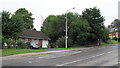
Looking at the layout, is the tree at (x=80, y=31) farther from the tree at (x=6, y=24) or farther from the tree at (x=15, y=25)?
the tree at (x=6, y=24)

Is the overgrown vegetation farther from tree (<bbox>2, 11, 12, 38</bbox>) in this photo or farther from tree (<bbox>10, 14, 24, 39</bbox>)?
tree (<bbox>2, 11, 12, 38</bbox>)

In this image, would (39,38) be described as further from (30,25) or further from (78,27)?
(30,25)

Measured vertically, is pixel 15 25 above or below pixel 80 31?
above

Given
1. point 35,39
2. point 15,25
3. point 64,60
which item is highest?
point 15,25

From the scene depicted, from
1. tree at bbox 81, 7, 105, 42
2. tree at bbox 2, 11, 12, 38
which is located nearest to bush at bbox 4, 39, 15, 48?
tree at bbox 2, 11, 12, 38

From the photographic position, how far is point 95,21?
127 feet

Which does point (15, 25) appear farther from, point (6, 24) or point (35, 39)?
point (35, 39)

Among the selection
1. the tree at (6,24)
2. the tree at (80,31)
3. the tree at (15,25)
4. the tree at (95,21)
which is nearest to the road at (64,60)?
the tree at (6,24)

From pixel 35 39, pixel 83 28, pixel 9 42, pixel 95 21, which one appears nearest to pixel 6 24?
pixel 9 42

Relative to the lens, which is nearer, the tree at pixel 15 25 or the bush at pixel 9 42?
the tree at pixel 15 25

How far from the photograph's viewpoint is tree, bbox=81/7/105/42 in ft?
124

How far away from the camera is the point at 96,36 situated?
38125 millimetres

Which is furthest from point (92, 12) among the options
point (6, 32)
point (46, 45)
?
point (6, 32)

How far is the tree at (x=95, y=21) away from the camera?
37656 mm
